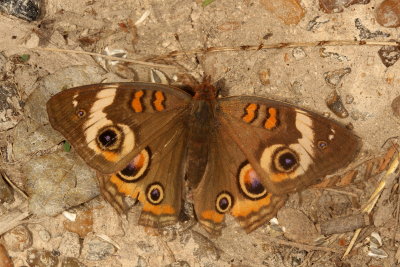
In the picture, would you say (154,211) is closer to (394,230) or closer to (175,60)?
(175,60)

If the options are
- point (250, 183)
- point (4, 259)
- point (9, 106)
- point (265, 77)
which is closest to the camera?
point (250, 183)

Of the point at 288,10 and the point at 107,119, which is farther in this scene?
the point at 288,10

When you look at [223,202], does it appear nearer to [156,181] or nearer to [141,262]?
[156,181]

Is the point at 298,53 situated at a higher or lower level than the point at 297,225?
higher

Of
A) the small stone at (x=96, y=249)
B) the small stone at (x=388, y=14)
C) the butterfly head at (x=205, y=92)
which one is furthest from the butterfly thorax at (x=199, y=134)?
the small stone at (x=388, y=14)

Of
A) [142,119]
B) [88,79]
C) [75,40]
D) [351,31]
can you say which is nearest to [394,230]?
[351,31]

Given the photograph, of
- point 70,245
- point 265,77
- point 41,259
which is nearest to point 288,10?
point 265,77
